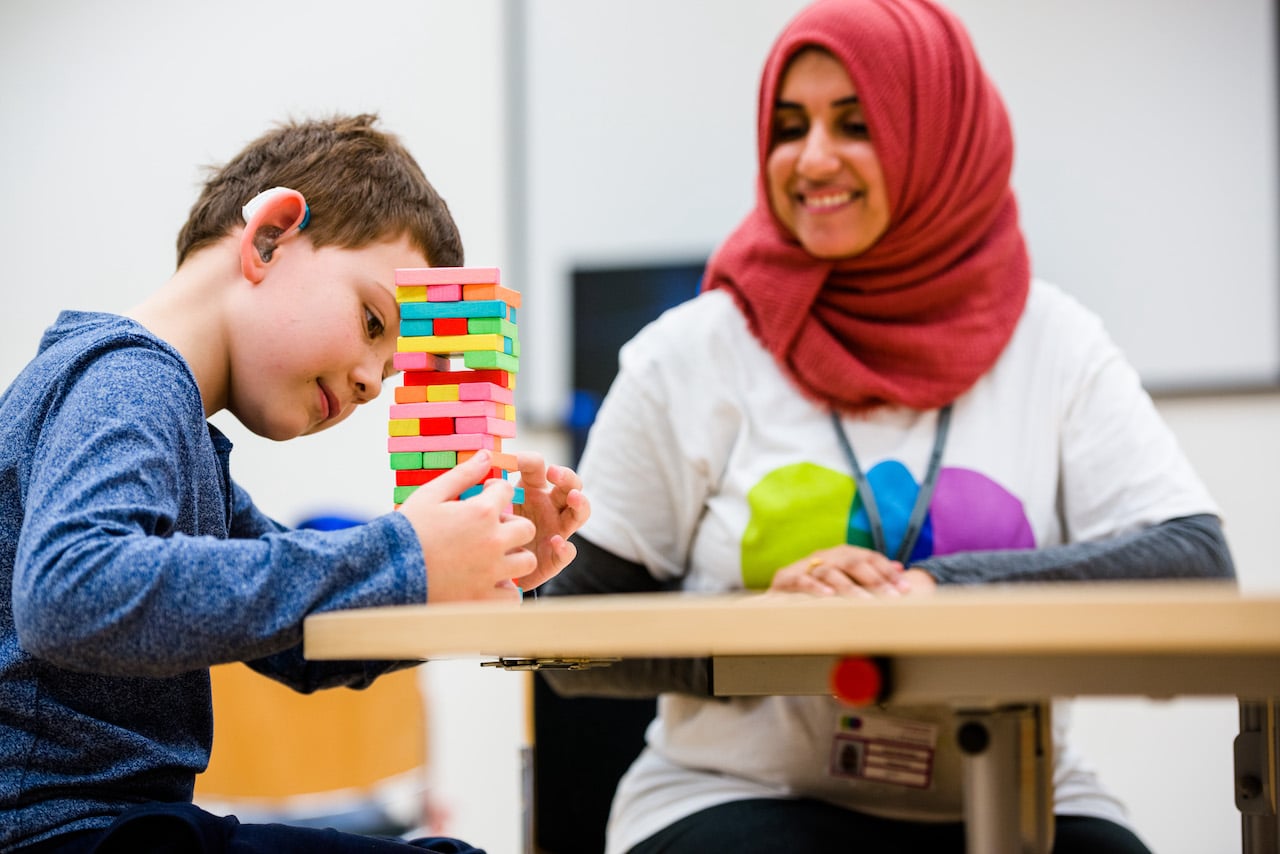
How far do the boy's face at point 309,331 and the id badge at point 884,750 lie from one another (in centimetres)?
71

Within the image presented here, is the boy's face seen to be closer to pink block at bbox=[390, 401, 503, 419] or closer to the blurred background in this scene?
pink block at bbox=[390, 401, 503, 419]

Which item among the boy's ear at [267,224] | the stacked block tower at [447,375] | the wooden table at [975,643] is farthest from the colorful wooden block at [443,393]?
the wooden table at [975,643]

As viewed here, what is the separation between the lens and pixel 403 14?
4141 mm

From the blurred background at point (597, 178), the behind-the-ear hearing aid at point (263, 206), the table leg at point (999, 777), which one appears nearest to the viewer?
the table leg at point (999, 777)

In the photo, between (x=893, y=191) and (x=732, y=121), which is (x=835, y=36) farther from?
(x=732, y=121)

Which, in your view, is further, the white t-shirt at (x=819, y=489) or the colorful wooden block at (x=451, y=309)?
the white t-shirt at (x=819, y=489)

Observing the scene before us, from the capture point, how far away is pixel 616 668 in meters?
1.64

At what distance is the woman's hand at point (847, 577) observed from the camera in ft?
4.67

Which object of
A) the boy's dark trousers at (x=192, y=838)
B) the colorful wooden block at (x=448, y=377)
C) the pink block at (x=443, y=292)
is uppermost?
the pink block at (x=443, y=292)

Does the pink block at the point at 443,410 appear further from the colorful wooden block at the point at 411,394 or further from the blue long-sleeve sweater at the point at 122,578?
the blue long-sleeve sweater at the point at 122,578

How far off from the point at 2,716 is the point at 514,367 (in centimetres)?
51

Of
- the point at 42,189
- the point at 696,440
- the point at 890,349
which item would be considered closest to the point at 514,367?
the point at 696,440

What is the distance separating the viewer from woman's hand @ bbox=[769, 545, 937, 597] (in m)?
1.42

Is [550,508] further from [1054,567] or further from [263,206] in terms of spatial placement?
[1054,567]
